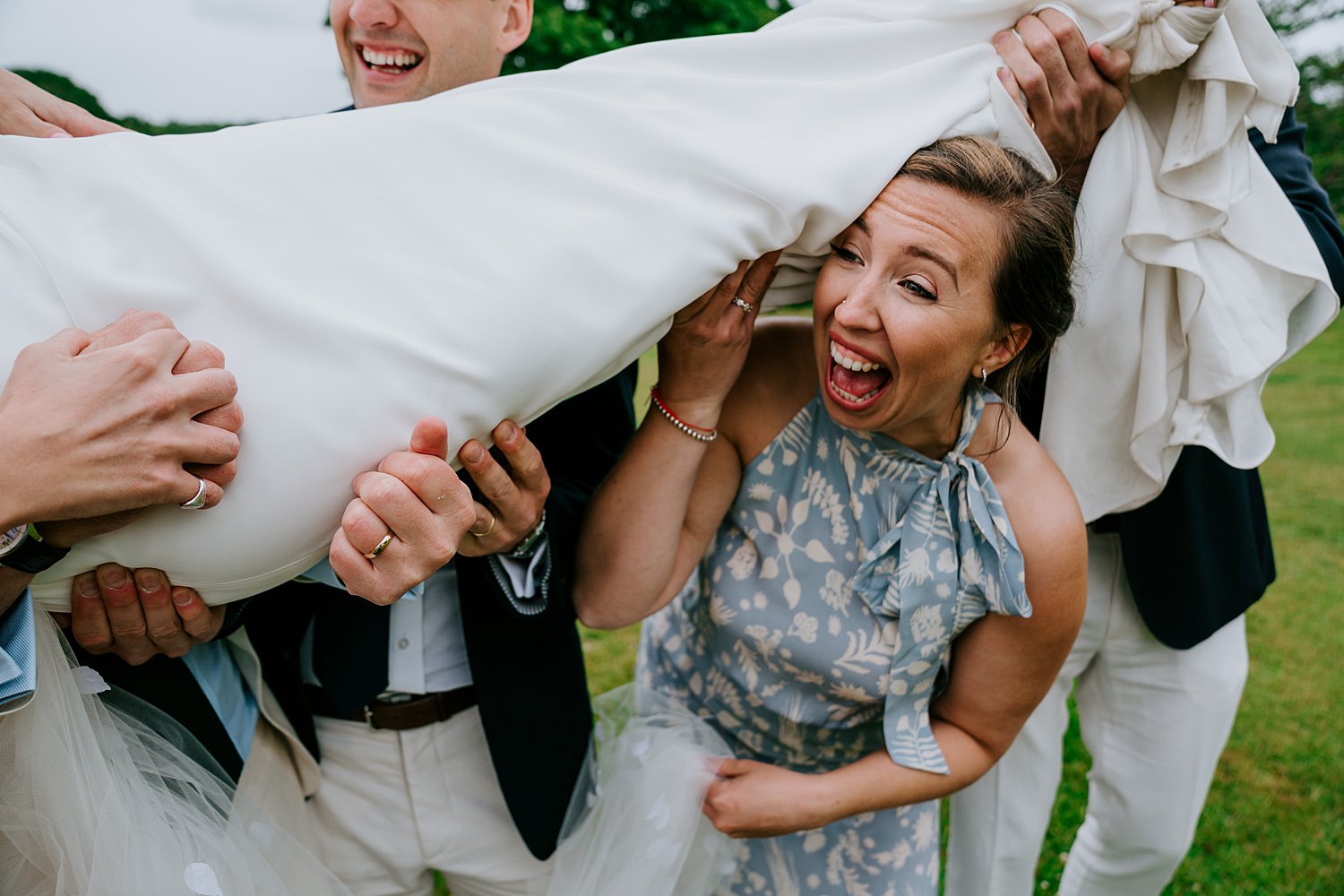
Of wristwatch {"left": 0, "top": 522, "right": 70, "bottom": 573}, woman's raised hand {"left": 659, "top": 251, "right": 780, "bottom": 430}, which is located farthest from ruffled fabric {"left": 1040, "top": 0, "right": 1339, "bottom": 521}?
wristwatch {"left": 0, "top": 522, "right": 70, "bottom": 573}

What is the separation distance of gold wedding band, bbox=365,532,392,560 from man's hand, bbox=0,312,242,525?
Answer: 23 cm

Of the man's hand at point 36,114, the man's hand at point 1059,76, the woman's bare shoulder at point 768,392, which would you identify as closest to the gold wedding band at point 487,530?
the woman's bare shoulder at point 768,392

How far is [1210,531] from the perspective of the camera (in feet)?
8.66

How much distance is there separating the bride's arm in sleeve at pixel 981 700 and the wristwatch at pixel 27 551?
4.33 feet

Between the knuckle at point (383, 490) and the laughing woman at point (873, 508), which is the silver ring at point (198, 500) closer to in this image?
the knuckle at point (383, 490)

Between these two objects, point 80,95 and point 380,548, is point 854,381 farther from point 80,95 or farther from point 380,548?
point 80,95

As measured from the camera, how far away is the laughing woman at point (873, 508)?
68.6 inches

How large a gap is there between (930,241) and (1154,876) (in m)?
2.34

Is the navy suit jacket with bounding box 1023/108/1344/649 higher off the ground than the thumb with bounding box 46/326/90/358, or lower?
lower

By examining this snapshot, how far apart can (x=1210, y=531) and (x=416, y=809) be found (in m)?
2.13

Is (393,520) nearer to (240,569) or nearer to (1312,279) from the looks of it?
(240,569)

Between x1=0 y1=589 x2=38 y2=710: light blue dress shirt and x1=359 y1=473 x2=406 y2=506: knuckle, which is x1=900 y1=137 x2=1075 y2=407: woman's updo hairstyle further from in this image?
x1=0 y1=589 x2=38 y2=710: light blue dress shirt

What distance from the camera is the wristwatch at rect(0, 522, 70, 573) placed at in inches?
49.7

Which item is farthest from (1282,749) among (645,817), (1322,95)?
(1322,95)
